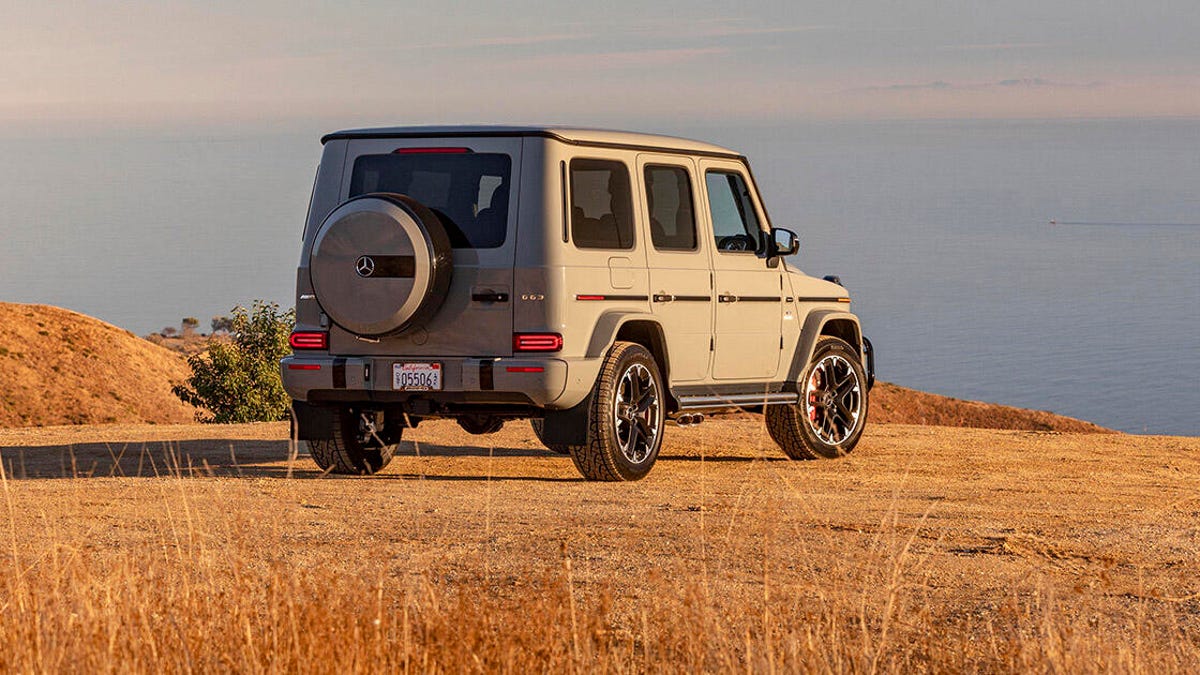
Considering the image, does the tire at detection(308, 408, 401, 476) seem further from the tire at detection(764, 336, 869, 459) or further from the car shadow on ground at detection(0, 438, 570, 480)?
the tire at detection(764, 336, 869, 459)

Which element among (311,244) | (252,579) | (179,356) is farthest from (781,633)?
(179,356)

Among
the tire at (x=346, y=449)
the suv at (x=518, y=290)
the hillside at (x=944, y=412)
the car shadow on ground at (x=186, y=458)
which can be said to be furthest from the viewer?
the hillside at (x=944, y=412)

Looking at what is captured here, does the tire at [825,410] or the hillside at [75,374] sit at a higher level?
the hillside at [75,374]

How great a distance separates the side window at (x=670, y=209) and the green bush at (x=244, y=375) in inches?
984

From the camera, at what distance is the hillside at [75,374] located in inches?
1538

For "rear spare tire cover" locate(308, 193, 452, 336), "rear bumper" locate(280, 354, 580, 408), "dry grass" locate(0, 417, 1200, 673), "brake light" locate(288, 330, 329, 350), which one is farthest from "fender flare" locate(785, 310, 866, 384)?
"brake light" locate(288, 330, 329, 350)

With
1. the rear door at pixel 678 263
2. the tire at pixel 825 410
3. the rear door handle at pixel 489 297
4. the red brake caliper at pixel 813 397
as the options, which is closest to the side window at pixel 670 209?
the rear door at pixel 678 263

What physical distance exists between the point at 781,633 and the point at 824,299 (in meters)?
8.07

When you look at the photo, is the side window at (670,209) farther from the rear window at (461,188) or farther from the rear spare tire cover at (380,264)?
the rear spare tire cover at (380,264)

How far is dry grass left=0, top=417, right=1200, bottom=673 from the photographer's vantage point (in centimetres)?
638

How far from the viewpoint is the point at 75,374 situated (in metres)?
41.4

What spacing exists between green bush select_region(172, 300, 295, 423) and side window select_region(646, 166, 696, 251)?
25.0 metres

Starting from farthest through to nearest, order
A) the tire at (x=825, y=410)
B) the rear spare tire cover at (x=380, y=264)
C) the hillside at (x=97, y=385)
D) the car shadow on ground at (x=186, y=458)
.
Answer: the hillside at (x=97, y=385)
the tire at (x=825, y=410)
the car shadow on ground at (x=186, y=458)
the rear spare tire cover at (x=380, y=264)

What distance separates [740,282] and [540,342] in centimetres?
236
